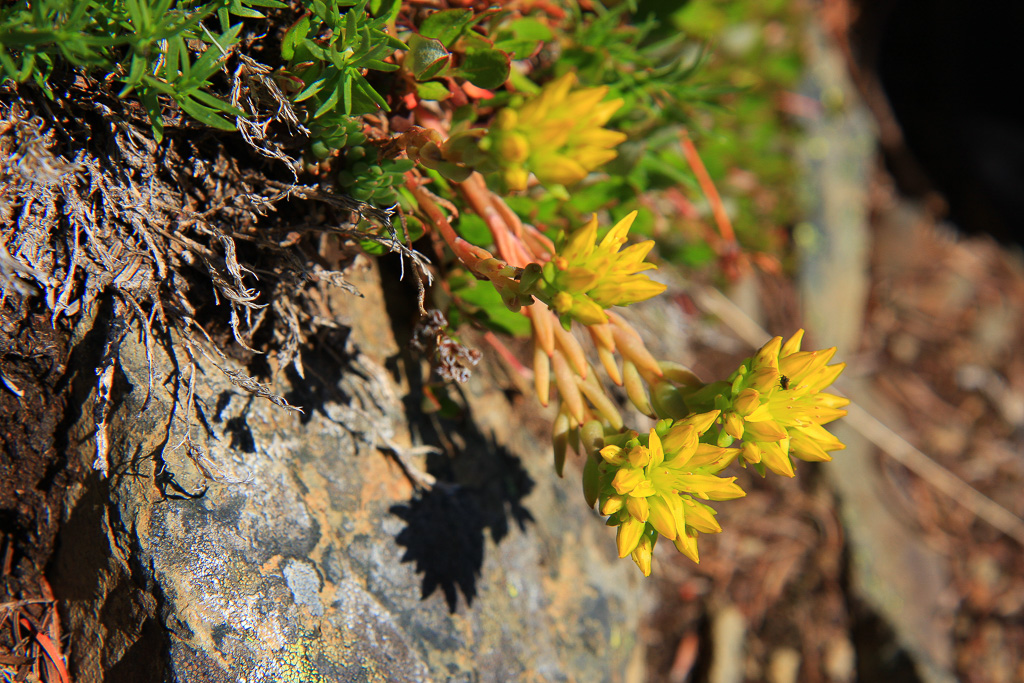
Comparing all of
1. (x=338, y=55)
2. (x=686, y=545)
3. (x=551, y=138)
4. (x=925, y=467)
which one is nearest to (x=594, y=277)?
(x=551, y=138)

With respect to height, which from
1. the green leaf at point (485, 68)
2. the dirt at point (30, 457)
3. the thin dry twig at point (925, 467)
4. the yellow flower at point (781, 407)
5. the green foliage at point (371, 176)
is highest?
the green leaf at point (485, 68)

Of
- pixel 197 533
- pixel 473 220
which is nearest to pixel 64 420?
pixel 197 533

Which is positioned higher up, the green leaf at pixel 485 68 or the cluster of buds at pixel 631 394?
the green leaf at pixel 485 68

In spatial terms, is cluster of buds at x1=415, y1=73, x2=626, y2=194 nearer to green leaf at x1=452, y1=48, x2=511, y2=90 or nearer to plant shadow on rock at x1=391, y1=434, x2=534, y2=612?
green leaf at x1=452, y1=48, x2=511, y2=90

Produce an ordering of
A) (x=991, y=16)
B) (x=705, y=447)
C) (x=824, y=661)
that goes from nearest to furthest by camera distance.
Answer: (x=705, y=447)
(x=824, y=661)
(x=991, y=16)

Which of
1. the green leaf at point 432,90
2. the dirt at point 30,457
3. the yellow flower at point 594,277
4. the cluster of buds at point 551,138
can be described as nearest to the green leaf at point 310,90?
the green leaf at point 432,90

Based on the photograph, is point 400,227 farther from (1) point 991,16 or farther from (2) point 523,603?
(1) point 991,16

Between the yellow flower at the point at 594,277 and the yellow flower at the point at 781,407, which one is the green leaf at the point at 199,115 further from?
the yellow flower at the point at 781,407
